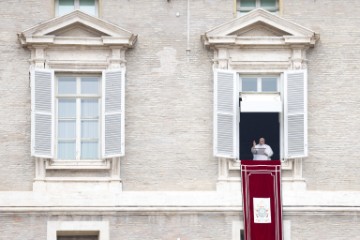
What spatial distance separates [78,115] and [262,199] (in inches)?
186

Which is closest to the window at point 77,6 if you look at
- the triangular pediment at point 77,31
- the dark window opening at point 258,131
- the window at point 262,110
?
the triangular pediment at point 77,31

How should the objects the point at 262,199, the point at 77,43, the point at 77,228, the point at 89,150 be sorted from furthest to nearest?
the point at 89,150
the point at 77,43
the point at 262,199
the point at 77,228

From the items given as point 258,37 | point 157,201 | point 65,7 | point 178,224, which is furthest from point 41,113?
point 258,37

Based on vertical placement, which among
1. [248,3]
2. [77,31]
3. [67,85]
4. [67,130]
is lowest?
[67,130]

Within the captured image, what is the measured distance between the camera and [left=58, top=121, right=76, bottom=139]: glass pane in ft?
142

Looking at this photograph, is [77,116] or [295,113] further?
[77,116]

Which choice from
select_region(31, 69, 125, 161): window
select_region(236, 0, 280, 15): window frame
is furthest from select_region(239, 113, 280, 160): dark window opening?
select_region(31, 69, 125, 161): window

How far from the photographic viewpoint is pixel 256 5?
43.7 meters

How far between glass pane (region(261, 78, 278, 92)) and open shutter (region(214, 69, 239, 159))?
75 cm

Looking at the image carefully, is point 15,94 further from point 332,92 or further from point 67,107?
point 332,92

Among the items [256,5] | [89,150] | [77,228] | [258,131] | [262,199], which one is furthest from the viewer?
[258,131]

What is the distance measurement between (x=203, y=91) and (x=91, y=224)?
4.08 metres

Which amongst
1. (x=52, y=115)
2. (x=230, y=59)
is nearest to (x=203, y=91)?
(x=230, y=59)

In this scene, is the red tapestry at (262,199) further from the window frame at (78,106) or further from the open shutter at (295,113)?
the window frame at (78,106)
